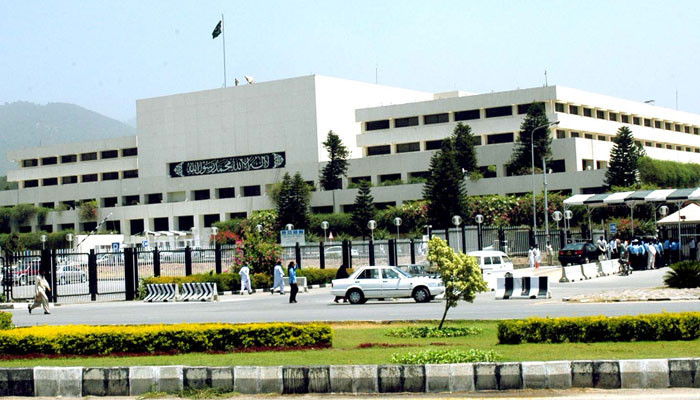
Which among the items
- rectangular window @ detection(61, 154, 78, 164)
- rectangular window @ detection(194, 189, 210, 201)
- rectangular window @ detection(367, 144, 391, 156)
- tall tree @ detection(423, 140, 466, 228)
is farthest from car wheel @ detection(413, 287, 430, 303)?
rectangular window @ detection(61, 154, 78, 164)

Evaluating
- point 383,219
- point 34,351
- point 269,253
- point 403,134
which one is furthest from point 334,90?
point 34,351

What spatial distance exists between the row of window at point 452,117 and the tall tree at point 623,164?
289 inches

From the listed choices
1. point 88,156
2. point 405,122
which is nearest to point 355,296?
point 405,122

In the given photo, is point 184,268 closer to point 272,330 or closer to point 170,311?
point 170,311

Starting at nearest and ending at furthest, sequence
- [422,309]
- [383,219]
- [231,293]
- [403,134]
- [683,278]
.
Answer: [422,309] → [683,278] → [231,293] → [383,219] → [403,134]

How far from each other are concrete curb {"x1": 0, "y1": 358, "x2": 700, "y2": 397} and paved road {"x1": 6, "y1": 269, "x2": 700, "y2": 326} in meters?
8.90

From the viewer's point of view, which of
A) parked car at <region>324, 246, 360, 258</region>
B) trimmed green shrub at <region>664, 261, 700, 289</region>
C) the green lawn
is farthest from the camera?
parked car at <region>324, 246, 360, 258</region>

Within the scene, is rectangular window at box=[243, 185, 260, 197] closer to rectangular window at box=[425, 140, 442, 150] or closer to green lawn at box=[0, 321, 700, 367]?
rectangular window at box=[425, 140, 442, 150]

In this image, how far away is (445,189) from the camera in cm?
7438

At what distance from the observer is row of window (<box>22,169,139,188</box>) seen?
102 meters

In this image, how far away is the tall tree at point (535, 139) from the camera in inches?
2970

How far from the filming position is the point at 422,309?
2575cm

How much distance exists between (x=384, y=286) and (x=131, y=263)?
13364 mm

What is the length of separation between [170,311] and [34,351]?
1435cm
